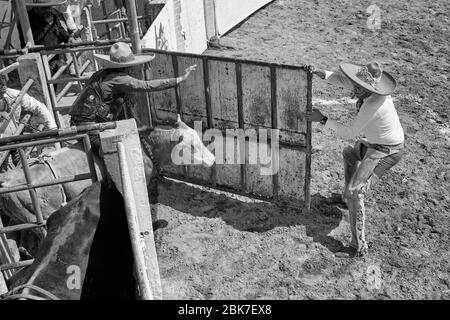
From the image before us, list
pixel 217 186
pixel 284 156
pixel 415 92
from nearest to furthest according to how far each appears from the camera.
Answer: pixel 284 156 → pixel 217 186 → pixel 415 92

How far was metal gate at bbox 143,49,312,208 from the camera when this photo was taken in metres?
6.62

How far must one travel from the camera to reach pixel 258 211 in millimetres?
7324

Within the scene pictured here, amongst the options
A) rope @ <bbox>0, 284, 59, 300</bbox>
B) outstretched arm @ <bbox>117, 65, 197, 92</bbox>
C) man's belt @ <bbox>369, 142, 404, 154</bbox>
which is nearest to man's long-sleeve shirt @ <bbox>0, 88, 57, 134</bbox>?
outstretched arm @ <bbox>117, 65, 197, 92</bbox>

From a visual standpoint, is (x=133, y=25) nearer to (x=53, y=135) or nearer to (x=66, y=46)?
(x=66, y=46)

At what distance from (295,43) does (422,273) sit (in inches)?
277

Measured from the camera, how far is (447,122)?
9.01 m

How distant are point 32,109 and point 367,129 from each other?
13.3ft

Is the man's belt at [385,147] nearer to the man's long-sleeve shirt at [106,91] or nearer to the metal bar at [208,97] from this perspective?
the metal bar at [208,97]

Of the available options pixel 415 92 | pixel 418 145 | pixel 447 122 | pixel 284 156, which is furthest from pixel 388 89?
pixel 415 92

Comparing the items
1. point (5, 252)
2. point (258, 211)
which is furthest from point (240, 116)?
point (5, 252)

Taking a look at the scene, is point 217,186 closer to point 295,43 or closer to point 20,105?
point 20,105

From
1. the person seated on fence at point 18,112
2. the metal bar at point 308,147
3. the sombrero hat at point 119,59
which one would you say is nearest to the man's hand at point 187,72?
the sombrero hat at point 119,59

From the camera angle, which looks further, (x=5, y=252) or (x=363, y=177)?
(x=363, y=177)

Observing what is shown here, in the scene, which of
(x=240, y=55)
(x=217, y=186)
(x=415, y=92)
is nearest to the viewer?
(x=217, y=186)
